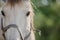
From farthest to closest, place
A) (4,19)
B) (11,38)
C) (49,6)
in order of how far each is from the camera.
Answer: (49,6)
(4,19)
(11,38)

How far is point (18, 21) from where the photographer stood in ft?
6.86

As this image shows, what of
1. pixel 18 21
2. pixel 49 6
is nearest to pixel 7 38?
pixel 18 21

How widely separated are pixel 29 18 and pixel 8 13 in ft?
0.68

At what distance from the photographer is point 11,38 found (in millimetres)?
1971

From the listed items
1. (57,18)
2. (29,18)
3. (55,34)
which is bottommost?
(55,34)

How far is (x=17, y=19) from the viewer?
209cm

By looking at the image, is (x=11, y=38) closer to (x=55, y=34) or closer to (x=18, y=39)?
(x=18, y=39)

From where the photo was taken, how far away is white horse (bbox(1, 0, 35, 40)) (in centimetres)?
205

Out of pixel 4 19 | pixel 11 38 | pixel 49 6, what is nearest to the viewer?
pixel 11 38

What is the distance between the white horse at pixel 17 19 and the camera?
2055 mm

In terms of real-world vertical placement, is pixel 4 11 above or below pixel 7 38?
above

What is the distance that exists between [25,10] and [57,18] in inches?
214

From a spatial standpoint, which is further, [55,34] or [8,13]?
[55,34]

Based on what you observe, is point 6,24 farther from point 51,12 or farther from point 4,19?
point 51,12
